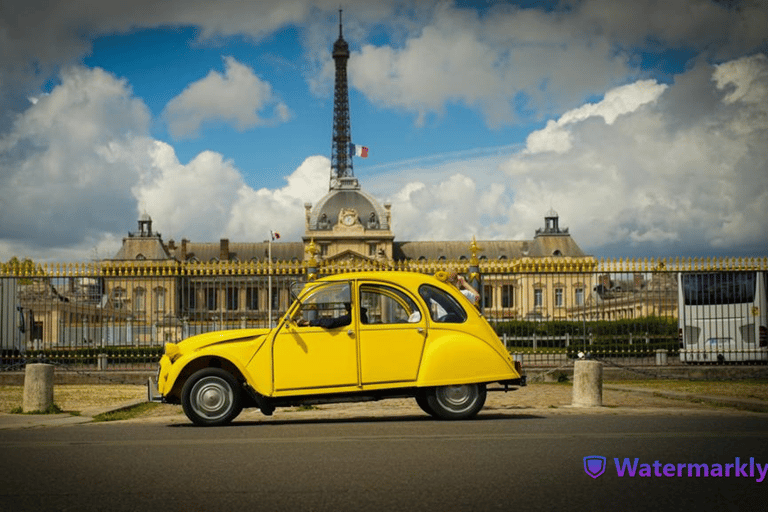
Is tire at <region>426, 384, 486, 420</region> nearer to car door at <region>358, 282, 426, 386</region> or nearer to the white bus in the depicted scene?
car door at <region>358, 282, 426, 386</region>

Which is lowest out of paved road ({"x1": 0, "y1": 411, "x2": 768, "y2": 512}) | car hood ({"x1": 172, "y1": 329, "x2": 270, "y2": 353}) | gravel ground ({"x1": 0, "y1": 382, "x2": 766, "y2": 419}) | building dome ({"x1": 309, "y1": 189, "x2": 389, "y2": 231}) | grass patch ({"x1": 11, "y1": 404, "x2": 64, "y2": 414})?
gravel ground ({"x1": 0, "y1": 382, "x2": 766, "y2": 419})

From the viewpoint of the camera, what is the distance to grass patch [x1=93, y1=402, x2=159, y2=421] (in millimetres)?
11875

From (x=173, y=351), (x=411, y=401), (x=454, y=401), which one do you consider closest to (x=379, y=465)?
(x=454, y=401)

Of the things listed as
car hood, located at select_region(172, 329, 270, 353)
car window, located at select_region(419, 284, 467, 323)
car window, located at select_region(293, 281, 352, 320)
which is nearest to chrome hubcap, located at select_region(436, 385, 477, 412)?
car window, located at select_region(419, 284, 467, 323)

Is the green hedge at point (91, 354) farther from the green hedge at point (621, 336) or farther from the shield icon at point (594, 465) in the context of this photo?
Result: the shield icon at point (594, 465)

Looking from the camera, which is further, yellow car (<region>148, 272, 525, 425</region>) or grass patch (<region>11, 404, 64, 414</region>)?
grass patch (<region>11, 404, 64, 414</region>)

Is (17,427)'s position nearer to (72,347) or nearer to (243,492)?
(243,492)

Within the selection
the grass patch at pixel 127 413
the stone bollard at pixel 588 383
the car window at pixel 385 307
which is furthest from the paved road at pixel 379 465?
the stone bollard at pixel 588 383

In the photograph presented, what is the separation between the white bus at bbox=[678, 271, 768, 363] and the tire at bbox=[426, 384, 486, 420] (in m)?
10.8

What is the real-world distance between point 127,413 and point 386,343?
4.47 m

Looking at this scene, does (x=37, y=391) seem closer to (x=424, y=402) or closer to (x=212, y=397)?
(x=212, y=397)

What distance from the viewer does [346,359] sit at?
10281mm

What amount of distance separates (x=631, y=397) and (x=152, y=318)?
11493 millimetres

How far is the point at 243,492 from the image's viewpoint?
18.6 ft
